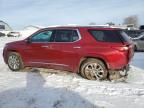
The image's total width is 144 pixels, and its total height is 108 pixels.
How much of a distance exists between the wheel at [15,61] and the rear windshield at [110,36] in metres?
3.09

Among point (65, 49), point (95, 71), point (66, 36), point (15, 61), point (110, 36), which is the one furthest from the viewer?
point (15, 61)

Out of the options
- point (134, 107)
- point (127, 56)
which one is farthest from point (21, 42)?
point (134, 107)

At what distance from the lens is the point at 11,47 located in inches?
435

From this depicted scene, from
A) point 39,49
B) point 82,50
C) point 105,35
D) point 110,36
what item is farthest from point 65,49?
point 110,36

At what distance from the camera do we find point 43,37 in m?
10.4

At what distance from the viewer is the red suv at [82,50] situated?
904 cm

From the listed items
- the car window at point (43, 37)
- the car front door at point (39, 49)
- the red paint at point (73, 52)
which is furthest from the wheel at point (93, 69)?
the car window at point (43, 37)

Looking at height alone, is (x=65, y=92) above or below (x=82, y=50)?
below

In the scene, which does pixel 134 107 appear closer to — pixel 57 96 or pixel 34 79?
pixel 57 96

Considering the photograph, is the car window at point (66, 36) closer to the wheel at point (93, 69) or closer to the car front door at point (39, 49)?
the car front door at point (39, 49)

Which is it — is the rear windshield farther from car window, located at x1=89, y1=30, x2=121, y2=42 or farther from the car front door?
the car front door

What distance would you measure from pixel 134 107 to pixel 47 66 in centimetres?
447

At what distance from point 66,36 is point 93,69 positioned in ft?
4.79

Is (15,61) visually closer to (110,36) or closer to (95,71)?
(95,71)
